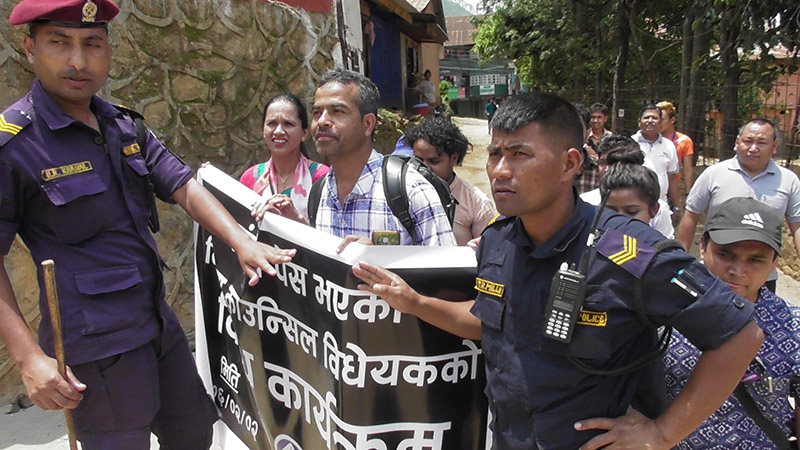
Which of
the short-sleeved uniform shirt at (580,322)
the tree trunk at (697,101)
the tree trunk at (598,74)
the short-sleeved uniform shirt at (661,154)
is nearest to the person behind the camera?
the short-sleeved uniform shirt at (580,322)

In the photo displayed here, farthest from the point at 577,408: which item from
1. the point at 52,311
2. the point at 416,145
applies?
the point at 416,145

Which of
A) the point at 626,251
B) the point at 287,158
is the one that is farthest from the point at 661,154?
the point at 626,251

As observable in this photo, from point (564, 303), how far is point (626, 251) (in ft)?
0.62

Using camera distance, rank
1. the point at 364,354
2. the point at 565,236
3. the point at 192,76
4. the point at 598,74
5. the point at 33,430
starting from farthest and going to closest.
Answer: the point at 598,74 < the point at 192,76 < the point at 33,430 < the point at 364,354 < the point at 565,236

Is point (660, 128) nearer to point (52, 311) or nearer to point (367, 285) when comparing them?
point (367, 285)

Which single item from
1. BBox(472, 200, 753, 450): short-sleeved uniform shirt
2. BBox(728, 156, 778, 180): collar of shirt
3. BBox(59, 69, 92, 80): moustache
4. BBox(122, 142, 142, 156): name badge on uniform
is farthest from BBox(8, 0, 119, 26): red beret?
BBox(728, 156, 778, 180): collar of shirt

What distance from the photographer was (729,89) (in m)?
7.59

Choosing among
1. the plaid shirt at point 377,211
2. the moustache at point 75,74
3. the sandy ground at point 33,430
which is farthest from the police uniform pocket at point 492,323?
the sandy ground at point 33,430

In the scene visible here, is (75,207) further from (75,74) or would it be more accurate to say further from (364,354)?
(364,354)

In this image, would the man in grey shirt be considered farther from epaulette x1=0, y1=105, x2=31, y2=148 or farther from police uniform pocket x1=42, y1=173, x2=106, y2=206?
epaulette x1=0, y1=105, x2=31, y2=148

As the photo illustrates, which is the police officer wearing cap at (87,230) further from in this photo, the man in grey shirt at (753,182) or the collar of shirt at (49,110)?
the man in grey shirt at (753,182)

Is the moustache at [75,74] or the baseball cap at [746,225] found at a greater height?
the moustache at [75,74]

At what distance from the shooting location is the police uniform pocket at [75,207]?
6.12 feet

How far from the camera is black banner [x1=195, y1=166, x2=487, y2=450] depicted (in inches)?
74.5
